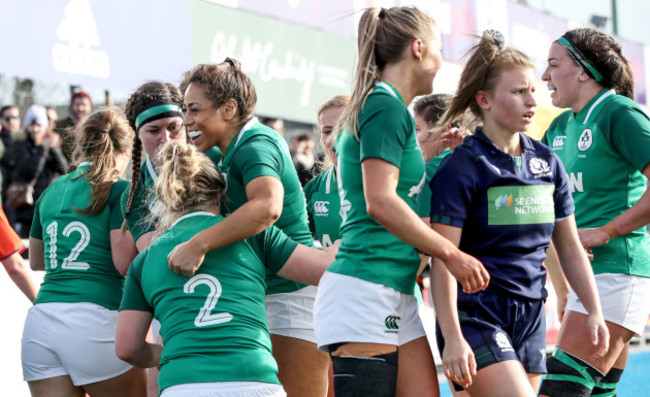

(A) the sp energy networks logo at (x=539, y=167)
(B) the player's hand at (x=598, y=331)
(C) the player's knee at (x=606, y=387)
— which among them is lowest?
(C) the player's knee at (x=606, y=387)

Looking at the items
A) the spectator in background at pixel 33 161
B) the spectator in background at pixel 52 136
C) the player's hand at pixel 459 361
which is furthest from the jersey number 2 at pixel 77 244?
the spectator in background at pixel 52 136

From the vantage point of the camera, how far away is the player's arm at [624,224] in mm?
3834

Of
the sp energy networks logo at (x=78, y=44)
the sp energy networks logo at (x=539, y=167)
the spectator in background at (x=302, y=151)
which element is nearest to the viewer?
the sp energy networks logo at (x=539, y=167)

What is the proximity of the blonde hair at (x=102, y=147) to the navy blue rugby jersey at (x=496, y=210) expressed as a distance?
5.66ft

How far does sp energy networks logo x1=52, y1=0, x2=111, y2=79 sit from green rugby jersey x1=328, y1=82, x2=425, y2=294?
15.6 ft

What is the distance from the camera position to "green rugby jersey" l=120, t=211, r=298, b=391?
9.02 feet

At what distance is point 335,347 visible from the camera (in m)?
2.80

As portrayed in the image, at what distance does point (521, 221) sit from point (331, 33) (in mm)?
7577

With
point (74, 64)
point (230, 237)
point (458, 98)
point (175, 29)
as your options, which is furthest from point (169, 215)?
point (175, 29)

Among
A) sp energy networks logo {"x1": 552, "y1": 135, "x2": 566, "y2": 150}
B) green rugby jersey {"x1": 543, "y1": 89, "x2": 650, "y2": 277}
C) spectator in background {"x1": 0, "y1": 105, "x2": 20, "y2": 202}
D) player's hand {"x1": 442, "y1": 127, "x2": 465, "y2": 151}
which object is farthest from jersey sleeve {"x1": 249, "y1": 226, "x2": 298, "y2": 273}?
spectator in background {"x1": 0, "y1": 105, "x2": 20, "y2": 202}

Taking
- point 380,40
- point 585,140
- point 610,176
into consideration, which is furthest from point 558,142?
point 380,40

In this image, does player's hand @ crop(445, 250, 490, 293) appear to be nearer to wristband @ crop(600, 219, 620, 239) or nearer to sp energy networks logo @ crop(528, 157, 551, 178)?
sp energy networks logo @ crop(528, 157, 551, 178)

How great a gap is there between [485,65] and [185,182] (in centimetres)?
112

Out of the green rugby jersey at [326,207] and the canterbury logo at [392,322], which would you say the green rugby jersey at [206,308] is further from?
the green rugby jersey at [326,207]
